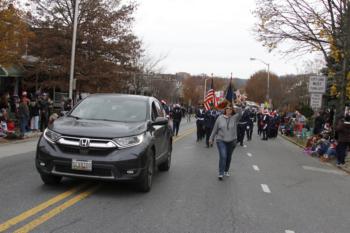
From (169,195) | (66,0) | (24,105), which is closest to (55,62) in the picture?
(66,0)

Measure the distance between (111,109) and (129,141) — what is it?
139 centimetres

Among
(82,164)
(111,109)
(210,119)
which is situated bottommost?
(210,119)

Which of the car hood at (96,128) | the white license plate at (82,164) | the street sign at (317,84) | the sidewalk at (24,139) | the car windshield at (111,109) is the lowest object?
the sidewalk at (24,139)

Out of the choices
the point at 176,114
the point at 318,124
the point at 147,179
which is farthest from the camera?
the point at 176,114

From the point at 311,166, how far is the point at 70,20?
19940 millimetres

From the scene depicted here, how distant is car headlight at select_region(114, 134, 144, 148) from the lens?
308 inches

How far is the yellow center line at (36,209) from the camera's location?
6.03 m

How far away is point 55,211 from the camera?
686 cm

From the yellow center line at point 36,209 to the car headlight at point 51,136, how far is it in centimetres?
88

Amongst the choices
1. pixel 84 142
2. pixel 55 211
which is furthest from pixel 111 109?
pixel 55 211

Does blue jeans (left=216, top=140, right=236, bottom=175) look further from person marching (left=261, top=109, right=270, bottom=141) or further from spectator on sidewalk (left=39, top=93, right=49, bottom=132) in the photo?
person marching (left=261, top=109, right=270, bottom=141)

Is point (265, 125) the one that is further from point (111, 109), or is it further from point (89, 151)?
point (89, 151)

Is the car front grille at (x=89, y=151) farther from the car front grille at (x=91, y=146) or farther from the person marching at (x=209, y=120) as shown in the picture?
the person marching at (x=209, y=120)

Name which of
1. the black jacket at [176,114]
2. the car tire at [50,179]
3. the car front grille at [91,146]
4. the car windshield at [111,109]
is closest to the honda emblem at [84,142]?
the car front grille at [91,146]
